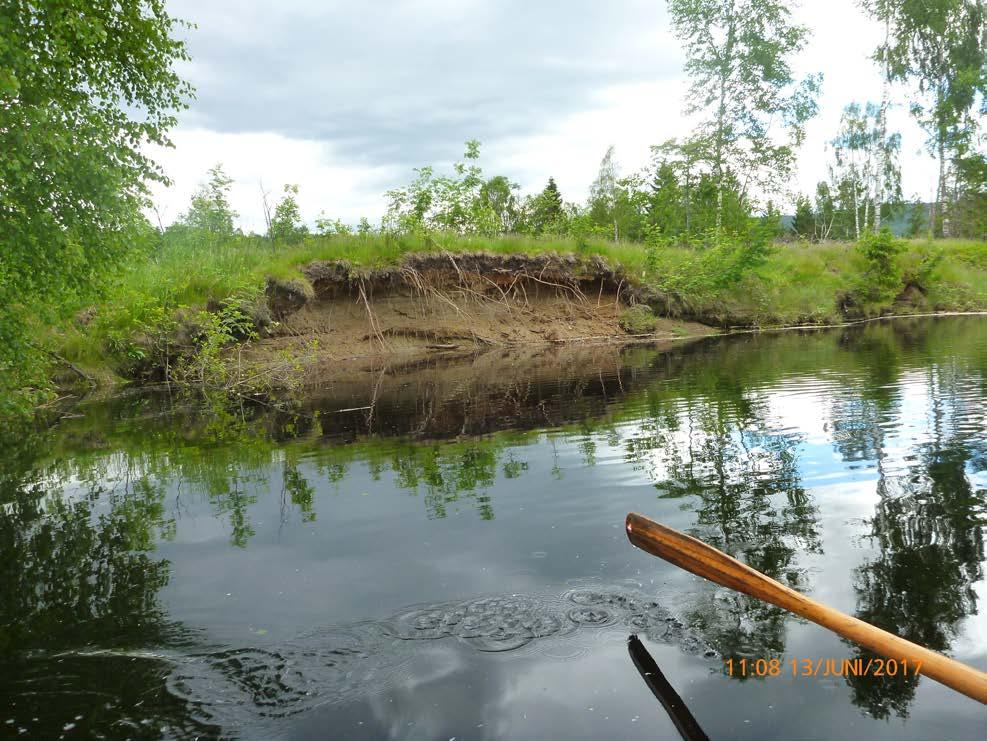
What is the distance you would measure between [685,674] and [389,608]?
6.27 ft

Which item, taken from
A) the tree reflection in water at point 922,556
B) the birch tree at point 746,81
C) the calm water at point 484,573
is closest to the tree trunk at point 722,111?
the birch tree at point 746,81

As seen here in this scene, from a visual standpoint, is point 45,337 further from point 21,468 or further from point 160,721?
point 160,721

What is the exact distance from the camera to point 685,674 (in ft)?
12.1

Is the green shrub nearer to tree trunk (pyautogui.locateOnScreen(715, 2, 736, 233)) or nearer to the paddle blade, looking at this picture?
tree trunk (pyautogui.locateOnScreen(715, 2, 736, 233))

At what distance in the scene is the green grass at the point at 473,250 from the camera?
59.7 ft

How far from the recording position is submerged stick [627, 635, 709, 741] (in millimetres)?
3281

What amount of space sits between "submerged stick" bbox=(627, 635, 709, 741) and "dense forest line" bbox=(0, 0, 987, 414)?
8.62 m

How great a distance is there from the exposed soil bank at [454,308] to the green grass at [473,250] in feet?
1.76

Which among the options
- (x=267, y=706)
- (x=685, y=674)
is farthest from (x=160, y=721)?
(x=685, y=674)

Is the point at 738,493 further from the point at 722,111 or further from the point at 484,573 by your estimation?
the point at 722,111

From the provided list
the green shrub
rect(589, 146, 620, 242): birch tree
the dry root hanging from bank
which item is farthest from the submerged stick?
rect(589, 146, 620, 242): birch tree
